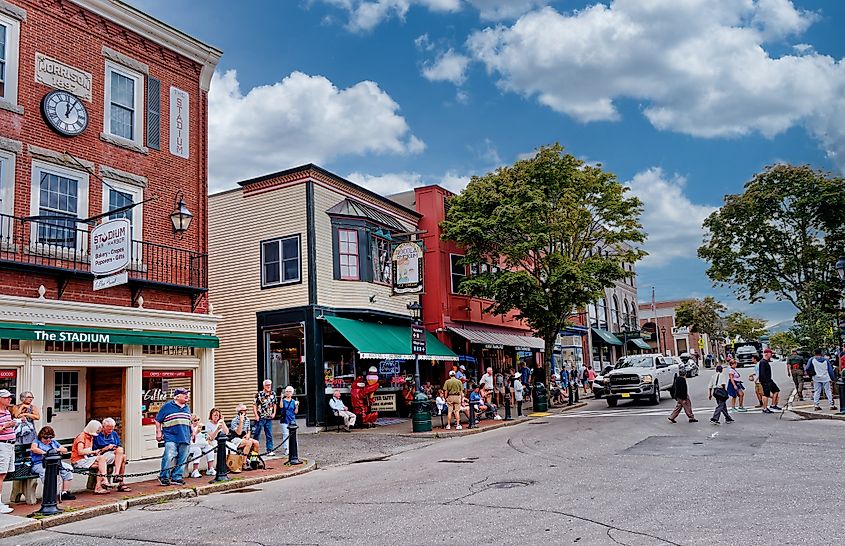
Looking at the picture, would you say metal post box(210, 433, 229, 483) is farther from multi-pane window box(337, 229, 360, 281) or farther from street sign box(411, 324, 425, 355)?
multi-pane window box(337, 229, 360, 281)

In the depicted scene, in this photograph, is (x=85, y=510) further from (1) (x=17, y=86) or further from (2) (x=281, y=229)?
(2) (x=281, y=229)

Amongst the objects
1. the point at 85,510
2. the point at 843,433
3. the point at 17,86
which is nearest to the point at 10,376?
the point at 85,510

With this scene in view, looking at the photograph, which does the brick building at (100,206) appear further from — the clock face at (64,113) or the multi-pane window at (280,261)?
the multi-pane window at (280,261)

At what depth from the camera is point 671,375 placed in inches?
1083

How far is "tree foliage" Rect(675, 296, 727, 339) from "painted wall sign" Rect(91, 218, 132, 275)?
227 feet

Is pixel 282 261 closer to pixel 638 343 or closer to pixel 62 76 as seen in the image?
pixel 62 76

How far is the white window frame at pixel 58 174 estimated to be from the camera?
45.5 ft

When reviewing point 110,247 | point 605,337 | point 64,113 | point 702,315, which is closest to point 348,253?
point 64,113

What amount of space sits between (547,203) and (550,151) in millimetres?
2380

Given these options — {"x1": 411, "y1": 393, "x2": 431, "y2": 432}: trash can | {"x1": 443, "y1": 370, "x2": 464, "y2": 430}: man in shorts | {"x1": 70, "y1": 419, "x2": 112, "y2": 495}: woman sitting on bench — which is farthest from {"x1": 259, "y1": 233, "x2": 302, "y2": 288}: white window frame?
{"x1": 70, "y1": 419, "x2": 112, "y2": 495}: woman sitting on bench

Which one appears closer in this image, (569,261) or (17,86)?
(17,86)

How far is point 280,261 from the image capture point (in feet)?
73.2

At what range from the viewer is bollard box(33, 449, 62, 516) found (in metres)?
9.54

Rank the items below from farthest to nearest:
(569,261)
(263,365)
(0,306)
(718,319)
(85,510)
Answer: (718,319)
(569,261)
(263,365)
(0,306)
(85,510)
